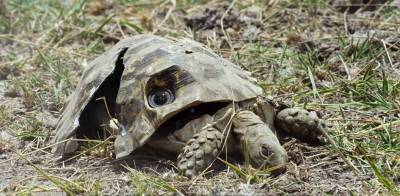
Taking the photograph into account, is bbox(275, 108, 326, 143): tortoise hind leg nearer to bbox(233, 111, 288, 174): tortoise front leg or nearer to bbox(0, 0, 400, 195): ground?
bbox(0, 0, 400, 195): ground

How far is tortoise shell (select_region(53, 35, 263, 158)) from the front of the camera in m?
3.22

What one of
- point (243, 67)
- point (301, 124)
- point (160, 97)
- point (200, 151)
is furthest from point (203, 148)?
point (243, 67)

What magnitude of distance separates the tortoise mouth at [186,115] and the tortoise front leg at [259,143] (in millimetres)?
107

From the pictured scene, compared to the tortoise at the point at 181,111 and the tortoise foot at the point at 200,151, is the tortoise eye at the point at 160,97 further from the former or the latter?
the tortoise foot at the point at 200,151

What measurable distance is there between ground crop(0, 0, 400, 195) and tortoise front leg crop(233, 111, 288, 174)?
51 millimetres

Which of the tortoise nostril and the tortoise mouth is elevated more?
the tortoise mouth

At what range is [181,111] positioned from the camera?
324 cm

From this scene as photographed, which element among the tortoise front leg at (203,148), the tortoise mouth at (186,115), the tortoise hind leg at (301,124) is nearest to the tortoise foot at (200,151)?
the tortoise front leg at (203,148)

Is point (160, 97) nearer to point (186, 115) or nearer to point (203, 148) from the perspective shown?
point (186, 115)

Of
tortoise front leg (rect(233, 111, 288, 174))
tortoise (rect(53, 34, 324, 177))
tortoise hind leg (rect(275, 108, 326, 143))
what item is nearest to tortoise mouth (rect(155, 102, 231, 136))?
tortoise (rect(53, 34, 324, 177))

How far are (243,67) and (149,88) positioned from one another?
122 centimetres

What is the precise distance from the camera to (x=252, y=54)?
4.60 m

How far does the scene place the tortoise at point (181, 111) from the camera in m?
3.10

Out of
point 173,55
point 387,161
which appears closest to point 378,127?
point 387,161
